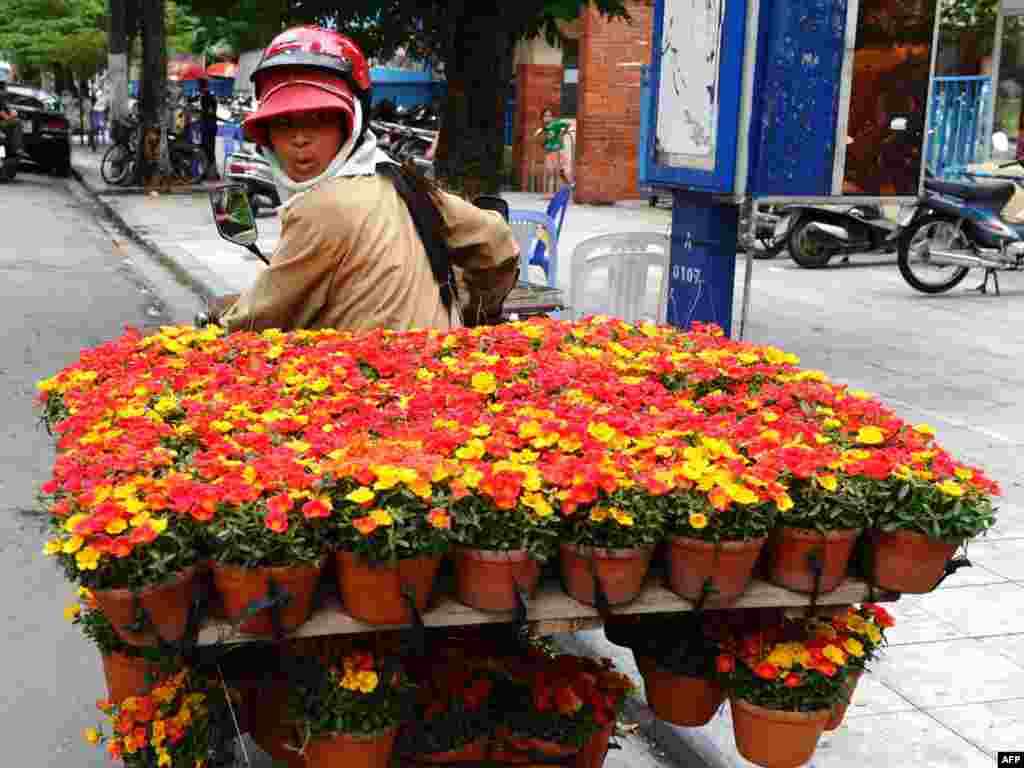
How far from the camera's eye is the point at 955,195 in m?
12.3

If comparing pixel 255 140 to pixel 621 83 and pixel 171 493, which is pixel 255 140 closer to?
pixel 171 493

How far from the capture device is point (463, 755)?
9.41 ft

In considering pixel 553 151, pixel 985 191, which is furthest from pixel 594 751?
pixel 553 151

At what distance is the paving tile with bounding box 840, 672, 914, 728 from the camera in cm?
380

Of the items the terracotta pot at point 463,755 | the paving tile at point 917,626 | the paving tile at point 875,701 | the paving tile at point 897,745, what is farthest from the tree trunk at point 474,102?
the terracotta pot at point 463,755

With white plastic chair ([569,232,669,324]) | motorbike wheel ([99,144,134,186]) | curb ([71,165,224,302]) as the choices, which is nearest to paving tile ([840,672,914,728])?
white plastic chair ([569,232,669,324])

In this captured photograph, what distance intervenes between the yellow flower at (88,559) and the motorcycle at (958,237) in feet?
34.6

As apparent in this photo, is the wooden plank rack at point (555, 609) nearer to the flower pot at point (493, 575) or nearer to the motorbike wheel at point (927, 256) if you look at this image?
the flower pot at point (493, 575)

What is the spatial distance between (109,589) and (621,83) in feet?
62.2

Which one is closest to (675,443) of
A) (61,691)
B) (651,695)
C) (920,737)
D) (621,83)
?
(651,695)

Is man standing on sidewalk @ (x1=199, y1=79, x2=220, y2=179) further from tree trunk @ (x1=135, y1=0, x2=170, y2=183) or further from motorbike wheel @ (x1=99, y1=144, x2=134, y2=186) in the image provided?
tree trunk @ (x1=135, y1=0, x2=170, y2=183)

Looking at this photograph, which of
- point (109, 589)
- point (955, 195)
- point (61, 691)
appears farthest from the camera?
point (955, 195)

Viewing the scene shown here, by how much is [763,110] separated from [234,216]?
3016 mm

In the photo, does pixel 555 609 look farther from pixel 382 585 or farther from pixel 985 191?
pixel 985 191
